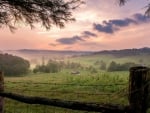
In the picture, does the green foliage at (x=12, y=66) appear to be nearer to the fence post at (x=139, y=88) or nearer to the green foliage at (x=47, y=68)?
the green foliage at (x=47, y=68)

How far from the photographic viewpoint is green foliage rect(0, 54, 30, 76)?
53875 millimetres

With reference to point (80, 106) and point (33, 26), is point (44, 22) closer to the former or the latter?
point (33, 26)

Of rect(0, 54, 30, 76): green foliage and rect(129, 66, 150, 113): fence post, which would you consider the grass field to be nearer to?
rect(129, 66, 150, 113): fence post

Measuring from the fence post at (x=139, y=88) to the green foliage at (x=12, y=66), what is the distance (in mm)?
48523

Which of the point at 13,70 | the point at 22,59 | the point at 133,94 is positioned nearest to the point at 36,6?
the point at 133,94

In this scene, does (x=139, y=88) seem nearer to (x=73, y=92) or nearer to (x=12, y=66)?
(x=73, y=92)

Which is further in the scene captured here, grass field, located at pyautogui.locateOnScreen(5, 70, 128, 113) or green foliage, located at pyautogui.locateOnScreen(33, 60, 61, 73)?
green foliage, located at pyautogui.locateOnScreen(33, 60, 61, 73)

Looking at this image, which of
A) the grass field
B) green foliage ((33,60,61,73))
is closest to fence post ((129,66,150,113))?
the grass field

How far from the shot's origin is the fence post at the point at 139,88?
4.23 meters

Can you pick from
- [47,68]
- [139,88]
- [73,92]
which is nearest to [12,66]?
[47,68]

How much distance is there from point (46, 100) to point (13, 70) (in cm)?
4891

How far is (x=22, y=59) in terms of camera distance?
6425 centimetres

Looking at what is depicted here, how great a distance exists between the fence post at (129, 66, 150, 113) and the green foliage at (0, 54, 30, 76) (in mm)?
48523

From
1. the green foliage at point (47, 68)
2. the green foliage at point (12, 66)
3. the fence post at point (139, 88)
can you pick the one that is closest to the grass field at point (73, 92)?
the fence post at point (139, 88)
